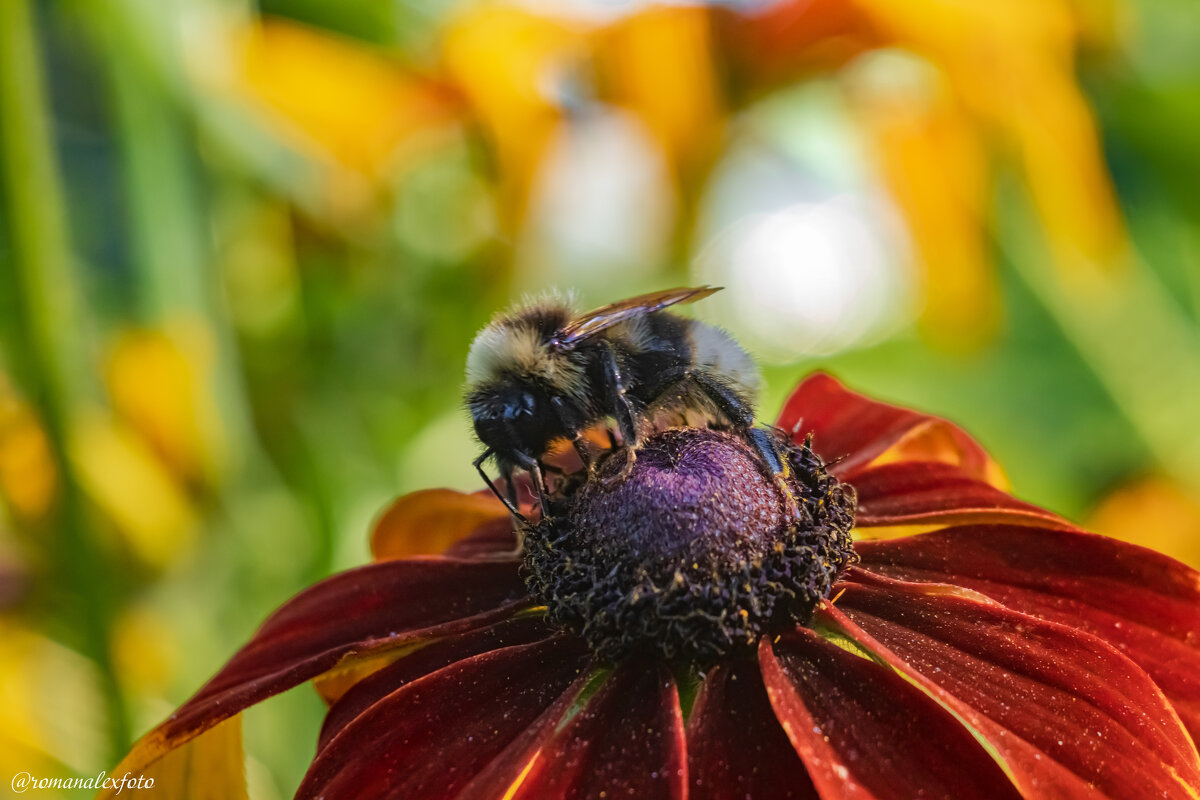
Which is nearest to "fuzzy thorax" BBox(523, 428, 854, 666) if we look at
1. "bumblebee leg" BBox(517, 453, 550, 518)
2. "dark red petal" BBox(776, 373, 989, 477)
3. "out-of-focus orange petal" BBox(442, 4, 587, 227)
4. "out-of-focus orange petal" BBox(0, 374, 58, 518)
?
"bumblebee leg" BBox(517, 453, 550, 518)

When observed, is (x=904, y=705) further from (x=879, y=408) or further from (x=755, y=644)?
(x=879, y=408)

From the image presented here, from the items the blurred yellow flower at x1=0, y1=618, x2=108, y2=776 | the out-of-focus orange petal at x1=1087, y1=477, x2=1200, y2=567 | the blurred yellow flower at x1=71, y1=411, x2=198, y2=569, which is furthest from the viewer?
the out-of-focus orange petal at x1=1087, y1=477, x2=1200, y2=567

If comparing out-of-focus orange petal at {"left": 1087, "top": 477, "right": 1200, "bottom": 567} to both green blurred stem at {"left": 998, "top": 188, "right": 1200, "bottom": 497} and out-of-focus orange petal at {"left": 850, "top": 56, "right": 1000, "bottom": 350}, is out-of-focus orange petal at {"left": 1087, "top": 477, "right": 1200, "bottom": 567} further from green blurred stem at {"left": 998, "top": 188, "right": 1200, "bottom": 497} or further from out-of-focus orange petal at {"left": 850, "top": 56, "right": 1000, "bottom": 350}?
out-of-focus orange petal at {"left": 850, "top": 56, "right": 1000, "bottom": 350}

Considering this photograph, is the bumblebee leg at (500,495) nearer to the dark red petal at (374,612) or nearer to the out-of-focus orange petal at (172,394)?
the dark red petal at (374,612)

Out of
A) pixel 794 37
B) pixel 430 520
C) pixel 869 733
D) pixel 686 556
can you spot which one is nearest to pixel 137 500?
pixel 430 520

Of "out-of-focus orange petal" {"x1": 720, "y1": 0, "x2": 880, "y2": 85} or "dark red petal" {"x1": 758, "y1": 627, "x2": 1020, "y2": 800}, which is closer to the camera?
"dark red petal" {"x1": 758, "y1": 627, "x2": 1020, "y2": 800}

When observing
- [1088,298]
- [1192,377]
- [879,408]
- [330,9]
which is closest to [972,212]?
Answer: [1088,298]
